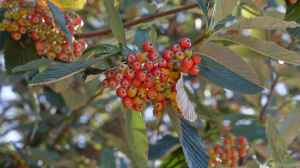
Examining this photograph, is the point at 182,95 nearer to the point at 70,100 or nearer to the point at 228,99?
the point at 70,100

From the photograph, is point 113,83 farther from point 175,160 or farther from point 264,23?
point 175,160

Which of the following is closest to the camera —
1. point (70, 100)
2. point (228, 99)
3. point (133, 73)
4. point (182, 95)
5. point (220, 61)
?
point (182, 95)

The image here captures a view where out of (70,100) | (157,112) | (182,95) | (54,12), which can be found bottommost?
(70,100)

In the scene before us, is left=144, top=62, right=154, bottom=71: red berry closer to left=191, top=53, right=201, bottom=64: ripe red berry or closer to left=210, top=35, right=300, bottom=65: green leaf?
left=191, top=53, right=201, bottom=64: ripe red berry

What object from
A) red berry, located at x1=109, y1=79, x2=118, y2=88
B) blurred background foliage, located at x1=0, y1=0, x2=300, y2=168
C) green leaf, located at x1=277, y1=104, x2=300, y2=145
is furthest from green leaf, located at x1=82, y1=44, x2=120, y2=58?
green leaf, located at x1=277, y1=104, x2=300, y2=145

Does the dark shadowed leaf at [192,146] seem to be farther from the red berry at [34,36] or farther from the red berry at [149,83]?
the red berry at [34,36]

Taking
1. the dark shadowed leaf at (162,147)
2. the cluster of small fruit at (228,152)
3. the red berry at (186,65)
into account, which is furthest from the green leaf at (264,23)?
the dark shadowed leaf at (162,147)

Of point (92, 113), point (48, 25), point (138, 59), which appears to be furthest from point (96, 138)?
point (138, 59)
